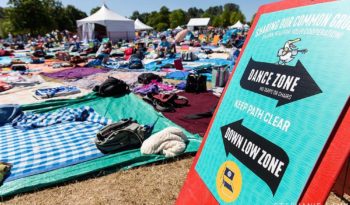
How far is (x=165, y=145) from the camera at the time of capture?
11.9ft

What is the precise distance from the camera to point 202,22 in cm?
5616

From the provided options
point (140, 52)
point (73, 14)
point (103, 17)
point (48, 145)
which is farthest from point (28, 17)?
point (48, 145)

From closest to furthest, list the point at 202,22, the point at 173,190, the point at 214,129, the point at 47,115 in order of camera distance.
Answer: the point at 214,129 < the point at 173,190 < the point at 47,115 < the point at 202,22

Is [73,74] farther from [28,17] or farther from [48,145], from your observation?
[28,17]

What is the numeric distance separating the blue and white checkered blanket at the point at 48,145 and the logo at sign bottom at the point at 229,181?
2.43 meters

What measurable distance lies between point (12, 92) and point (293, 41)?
828cm

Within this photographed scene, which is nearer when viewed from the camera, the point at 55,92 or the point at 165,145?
the point at 165,145

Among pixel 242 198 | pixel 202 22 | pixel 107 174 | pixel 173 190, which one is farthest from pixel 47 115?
pixel 202 22

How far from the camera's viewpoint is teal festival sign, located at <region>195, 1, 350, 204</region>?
1139 mm

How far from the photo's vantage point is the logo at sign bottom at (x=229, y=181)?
1431 mm

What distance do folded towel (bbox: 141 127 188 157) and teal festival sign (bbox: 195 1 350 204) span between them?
1795mm

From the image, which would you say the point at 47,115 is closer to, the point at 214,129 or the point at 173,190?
the point at 173,190

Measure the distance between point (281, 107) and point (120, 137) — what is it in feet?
9.20

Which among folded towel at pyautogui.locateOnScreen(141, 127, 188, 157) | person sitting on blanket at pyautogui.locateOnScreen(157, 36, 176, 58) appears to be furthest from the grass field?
person sitting on blanket at pyautogui.locateOnScreen(157, 36, 176, 58)
